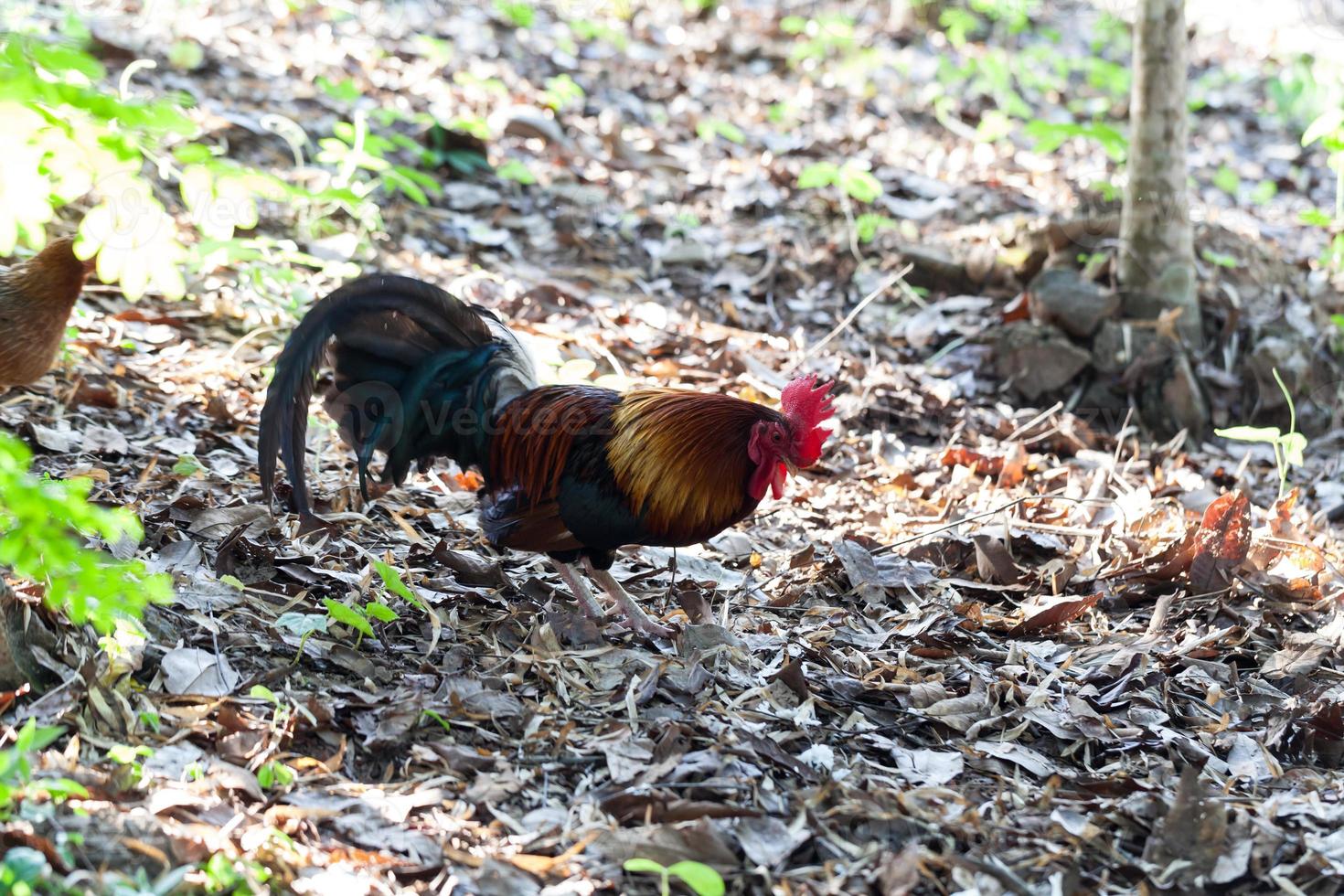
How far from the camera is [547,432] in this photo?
4016mm

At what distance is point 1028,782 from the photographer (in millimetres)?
3258

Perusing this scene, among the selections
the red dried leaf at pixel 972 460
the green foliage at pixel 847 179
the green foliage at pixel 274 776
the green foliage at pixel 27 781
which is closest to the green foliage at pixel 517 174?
the green foliage at pixel 847 179

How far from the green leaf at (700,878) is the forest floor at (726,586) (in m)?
0.23

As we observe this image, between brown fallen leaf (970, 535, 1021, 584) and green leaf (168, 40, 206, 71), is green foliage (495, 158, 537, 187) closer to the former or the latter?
green leaf (168, 40, 206, 71)

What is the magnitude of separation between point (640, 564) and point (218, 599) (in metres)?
1.66

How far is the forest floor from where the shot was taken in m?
2.83

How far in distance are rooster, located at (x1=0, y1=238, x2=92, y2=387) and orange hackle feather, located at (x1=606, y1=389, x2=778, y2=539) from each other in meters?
2.01

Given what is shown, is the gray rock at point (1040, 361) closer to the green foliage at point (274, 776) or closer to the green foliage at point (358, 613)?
the green foliage at point (358, 613)

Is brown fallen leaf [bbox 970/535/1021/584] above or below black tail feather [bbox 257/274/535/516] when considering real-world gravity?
below

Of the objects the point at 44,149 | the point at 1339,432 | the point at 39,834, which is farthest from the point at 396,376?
the point at 1339,432

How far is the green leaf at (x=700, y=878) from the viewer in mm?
2455

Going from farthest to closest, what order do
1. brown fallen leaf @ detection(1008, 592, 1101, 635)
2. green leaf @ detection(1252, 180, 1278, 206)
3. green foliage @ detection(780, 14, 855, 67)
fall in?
green foliage @ detection(780, 14, 855, 67)
green leaf @ detection(1252, 180, 1278, 206)
brown fallen leaf @ detection(1008, 592, 1101, 635)

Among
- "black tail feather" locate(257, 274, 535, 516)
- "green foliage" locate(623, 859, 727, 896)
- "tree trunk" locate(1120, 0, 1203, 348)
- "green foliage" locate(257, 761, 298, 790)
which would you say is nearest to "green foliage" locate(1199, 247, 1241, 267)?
"tree trunk" locate(1120, 0, 1203, 348)

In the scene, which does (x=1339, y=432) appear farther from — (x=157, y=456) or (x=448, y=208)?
Result: (x=157, y=456)
